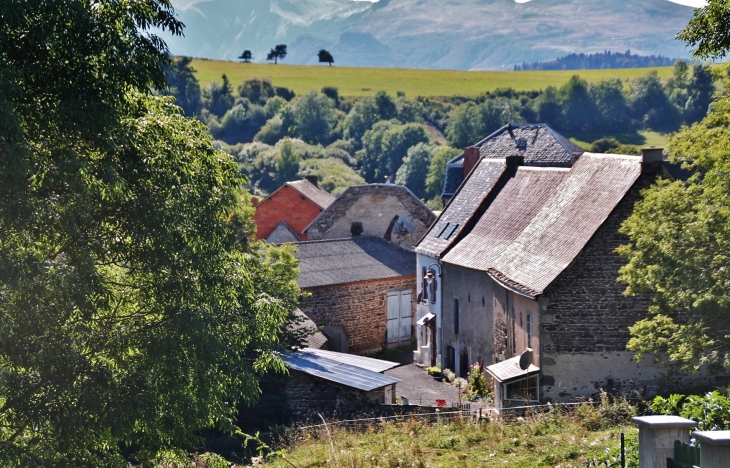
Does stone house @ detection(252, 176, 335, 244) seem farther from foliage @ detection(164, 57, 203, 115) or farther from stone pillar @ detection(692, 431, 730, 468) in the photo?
foliage @ detection(164, 57, 203, 115)

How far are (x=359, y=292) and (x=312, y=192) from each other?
20.7m

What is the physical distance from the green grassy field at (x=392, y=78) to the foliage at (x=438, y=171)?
187 ft

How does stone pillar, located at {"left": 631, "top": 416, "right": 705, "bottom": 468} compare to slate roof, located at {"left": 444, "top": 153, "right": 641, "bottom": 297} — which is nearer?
stone pillar, located at {"left": 631, "top": 416, "right": 705, "bottom": 468}

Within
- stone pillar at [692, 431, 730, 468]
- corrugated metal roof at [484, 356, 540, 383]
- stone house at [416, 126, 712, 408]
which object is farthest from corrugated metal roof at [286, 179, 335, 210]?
stone pillar at [692, 431, 730, 468]

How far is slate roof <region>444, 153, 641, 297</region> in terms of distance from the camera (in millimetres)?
26375

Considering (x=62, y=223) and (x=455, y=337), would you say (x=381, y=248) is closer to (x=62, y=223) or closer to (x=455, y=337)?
(x=455, y=337)

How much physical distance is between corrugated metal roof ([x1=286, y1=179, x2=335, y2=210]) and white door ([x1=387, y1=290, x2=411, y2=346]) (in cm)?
1602

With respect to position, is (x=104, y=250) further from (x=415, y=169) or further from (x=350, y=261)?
(x=415, y=169)

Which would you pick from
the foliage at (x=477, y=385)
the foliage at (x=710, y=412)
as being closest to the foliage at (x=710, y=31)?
the foliage at (x=710, y=412)

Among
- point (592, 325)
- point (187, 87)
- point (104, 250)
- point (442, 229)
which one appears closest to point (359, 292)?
point (442, 229)

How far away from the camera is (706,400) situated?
13125 millimetres

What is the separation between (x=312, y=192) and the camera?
62688mm

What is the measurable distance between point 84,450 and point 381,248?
33.8m

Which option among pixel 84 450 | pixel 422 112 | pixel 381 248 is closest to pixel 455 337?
pixel 381 248
